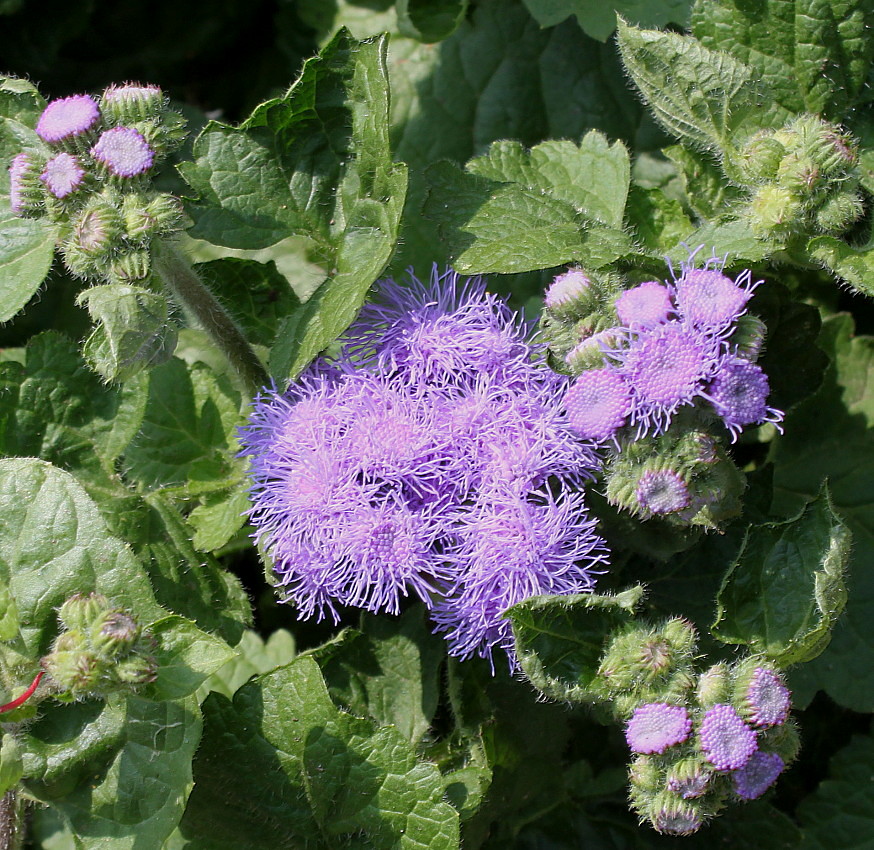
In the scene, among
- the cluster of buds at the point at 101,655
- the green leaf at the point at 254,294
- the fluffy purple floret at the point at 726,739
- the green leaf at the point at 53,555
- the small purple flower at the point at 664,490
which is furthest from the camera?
the green leaf at the point at 254,294

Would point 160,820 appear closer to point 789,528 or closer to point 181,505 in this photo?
point 181,505

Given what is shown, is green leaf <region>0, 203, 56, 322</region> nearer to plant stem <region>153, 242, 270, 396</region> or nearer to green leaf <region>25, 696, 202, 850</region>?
plant stem <region>153, 242, 270, 396</region>

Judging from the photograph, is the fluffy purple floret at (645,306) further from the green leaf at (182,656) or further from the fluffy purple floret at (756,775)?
the green leaf at (182,656)

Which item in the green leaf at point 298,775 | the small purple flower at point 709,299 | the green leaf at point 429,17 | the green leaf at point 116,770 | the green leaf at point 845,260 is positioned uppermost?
the green leaf at point 429,17

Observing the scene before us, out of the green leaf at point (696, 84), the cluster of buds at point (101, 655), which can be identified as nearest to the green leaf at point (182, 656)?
the cluster of buds at point (101, 655)

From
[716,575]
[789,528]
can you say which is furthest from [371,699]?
[789,528]

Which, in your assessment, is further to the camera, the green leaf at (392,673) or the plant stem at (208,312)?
the green leaf at (392,673)

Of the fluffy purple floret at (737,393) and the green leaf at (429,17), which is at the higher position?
the green leaf at (429,17)
